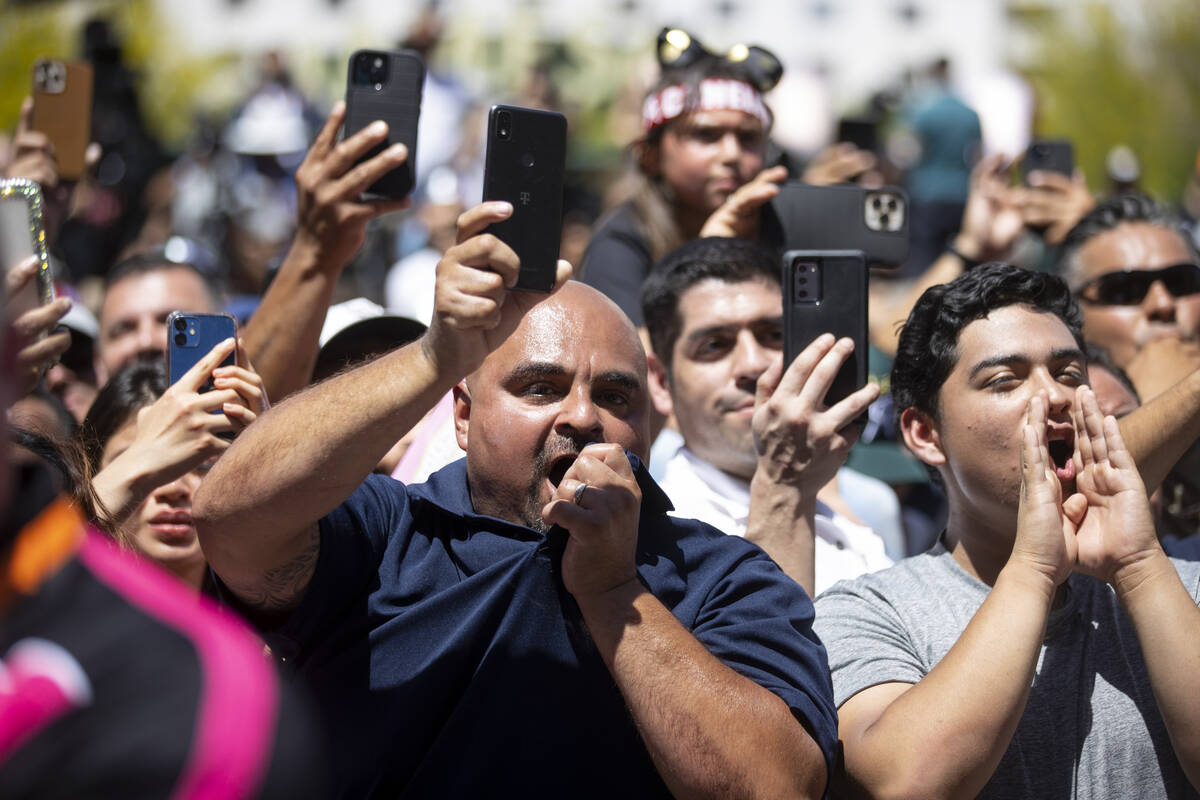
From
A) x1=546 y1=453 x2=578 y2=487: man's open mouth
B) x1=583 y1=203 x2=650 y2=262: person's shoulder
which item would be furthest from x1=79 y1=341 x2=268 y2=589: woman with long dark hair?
x1=583 y1=203 x2=650 y2=262: person's shoulder

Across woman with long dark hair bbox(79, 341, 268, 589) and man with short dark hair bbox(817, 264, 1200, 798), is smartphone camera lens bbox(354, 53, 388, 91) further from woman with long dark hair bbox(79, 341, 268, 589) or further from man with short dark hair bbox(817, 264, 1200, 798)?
man with short dark hair bbox(817, 264, 1200, 798)

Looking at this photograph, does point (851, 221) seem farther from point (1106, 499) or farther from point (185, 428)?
point (185, 428)

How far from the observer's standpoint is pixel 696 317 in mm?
4020

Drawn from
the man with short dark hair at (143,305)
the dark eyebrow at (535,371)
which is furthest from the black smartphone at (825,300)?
the man with short dark hair at (143,305)

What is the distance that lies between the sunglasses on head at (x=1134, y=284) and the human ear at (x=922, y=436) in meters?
1.76

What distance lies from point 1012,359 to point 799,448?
52cm

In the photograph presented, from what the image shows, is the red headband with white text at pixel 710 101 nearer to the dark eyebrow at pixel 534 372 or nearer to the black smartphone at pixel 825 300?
the black smartphone at pixel 825 300

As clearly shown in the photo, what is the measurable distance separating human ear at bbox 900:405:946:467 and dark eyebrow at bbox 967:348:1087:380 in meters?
0.17

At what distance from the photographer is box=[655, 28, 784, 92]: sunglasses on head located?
4.89 metres

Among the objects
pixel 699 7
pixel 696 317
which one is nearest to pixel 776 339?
pixel 696 317

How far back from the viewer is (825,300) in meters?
3.21

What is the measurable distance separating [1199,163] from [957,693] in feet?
15.8

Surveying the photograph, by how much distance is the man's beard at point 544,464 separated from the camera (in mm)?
2676

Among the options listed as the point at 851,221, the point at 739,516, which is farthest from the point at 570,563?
the point at 851,221
